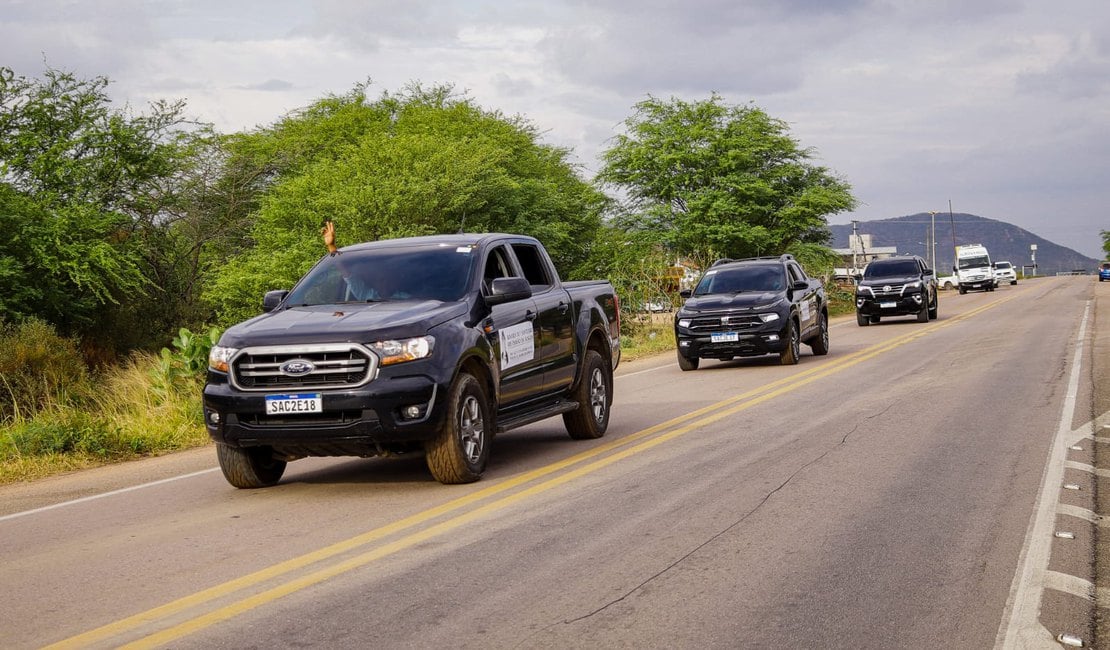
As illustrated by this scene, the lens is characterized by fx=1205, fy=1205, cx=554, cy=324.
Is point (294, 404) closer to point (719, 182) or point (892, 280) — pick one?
point (892, 280)

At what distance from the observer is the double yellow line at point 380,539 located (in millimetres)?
5223

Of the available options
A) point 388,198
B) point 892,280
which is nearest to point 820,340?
point 892,280

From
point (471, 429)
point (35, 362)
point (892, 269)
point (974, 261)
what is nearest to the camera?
point (471, 429)

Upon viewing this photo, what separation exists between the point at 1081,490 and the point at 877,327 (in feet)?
79.6

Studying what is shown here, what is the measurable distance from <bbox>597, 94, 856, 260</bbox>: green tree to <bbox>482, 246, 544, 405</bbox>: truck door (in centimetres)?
3852

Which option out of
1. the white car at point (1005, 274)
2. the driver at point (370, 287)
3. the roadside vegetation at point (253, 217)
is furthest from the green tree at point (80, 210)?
the white car at point (1005, 274)

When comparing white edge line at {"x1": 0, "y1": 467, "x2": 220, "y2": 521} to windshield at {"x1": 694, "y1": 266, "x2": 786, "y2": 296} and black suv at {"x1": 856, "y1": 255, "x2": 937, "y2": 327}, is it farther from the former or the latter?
black suv at {"x1": 856, "y1": 255, "x2": 937, "y2": 327}

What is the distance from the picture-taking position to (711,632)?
16.1ft

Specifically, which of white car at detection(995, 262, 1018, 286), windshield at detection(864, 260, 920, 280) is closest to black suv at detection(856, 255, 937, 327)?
windshield at detection(864, 260, 920, 280)

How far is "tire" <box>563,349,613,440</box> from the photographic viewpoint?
11016 millimetres

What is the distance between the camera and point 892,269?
33.5 meters

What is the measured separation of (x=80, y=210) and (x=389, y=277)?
2322 cm

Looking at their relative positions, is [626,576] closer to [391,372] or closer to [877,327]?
[391,372]

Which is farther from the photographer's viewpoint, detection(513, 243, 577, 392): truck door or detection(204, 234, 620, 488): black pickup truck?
detection(513, 243, 577, 392): truck door
